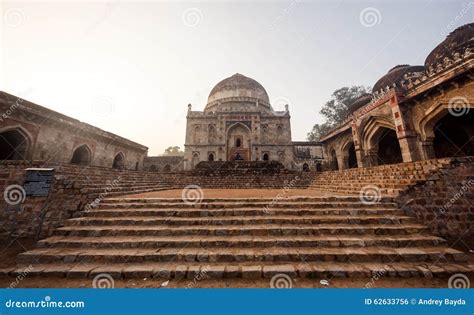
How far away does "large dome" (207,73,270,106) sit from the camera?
30312mm

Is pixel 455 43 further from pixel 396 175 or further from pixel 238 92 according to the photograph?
pixel 238 92

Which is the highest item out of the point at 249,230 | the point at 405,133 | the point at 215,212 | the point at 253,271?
the point at 405,133

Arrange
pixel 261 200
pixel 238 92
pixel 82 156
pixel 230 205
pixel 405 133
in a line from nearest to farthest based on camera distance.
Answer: pixel 230 205 < pixel 261 200 < pixel 405 133 < pixel 82 156 < pixel 238 92

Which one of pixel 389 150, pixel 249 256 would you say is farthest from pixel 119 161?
pixel 389 150

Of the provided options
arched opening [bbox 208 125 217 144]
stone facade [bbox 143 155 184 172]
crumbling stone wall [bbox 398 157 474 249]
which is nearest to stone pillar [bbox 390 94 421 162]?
crumbling stone wall [bbox 398 157 474 249]

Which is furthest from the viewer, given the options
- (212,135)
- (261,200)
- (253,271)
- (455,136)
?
(212,135)

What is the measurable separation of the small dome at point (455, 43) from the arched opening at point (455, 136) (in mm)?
3924

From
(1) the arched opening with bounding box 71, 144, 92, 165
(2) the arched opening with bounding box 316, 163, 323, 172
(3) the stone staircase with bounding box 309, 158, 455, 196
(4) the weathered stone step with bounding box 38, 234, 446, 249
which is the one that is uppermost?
(2) the arched opening with bounding box 316, 163, 323, 172

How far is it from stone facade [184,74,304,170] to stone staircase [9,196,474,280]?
1855cm

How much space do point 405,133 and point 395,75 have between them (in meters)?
9.27

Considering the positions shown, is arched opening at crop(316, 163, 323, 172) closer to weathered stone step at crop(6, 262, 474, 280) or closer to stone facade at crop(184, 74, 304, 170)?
stone facade at crop(184, 74, 304, 170)

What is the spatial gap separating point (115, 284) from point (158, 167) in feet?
79.6

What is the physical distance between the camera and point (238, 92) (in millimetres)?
30297

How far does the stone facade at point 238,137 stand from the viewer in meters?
23.8
